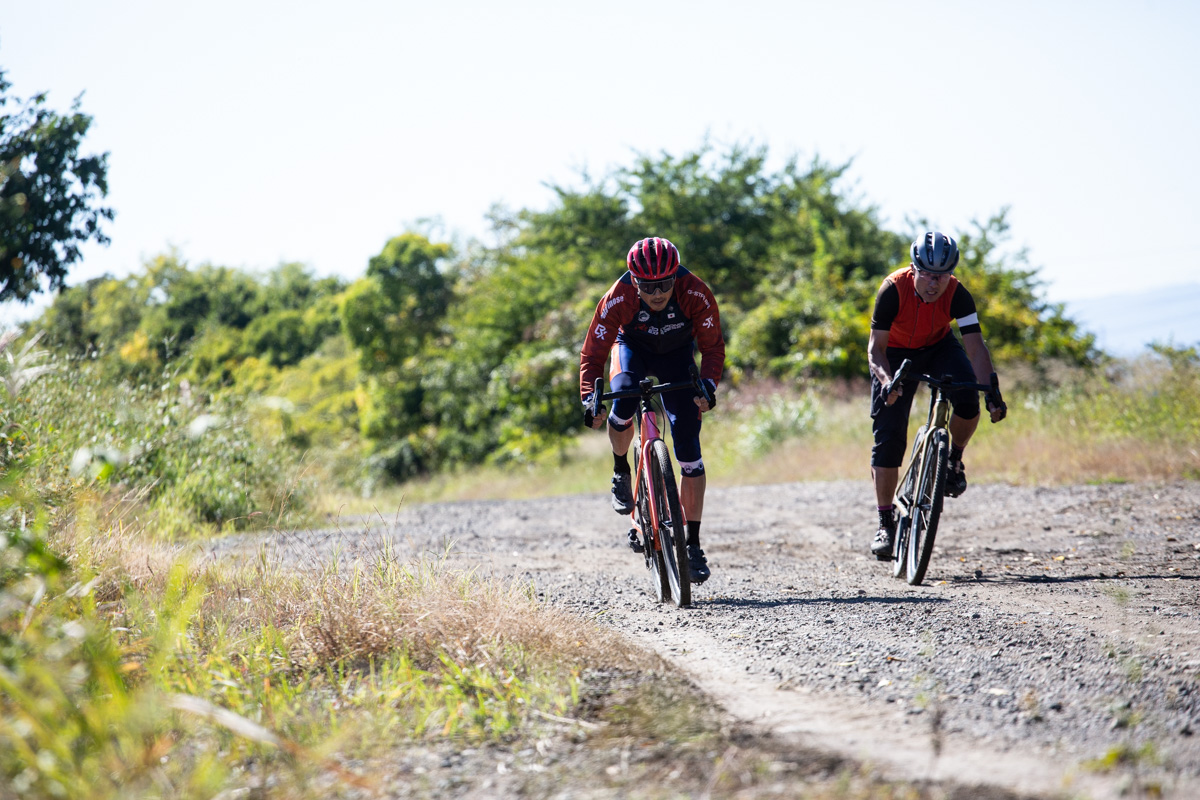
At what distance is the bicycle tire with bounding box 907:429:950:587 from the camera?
537cm

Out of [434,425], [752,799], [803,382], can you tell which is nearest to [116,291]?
[434,425]

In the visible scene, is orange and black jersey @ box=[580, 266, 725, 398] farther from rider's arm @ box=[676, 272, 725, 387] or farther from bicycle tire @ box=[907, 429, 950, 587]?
bicycle tire @ box=[907, 429, 950, 587]

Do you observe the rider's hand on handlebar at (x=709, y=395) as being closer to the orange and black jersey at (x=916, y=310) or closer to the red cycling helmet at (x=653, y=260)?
the red cycling helmet at (x=653, y=260)

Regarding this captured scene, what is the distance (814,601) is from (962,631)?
1.01 metres

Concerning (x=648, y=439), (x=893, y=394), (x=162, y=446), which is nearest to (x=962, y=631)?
(x=893, y=394)

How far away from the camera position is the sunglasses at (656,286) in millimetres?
5270

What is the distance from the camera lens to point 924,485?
5.55 metres

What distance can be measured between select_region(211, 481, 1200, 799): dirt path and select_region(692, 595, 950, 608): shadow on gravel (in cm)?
2

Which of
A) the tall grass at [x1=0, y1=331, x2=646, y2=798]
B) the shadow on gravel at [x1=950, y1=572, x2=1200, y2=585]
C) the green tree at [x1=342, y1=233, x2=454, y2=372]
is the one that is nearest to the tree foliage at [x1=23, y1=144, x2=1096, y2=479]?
the green tree at [x1=342, y1=233, x2=454, y2=372]

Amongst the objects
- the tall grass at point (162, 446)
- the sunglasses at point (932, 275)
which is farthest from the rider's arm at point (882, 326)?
the tall grass at point (162, 446)

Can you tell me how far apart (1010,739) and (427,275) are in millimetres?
41326

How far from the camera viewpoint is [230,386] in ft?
35.5

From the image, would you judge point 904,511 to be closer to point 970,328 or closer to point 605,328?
point 970,328

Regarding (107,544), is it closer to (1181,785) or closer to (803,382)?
(1181,785)
